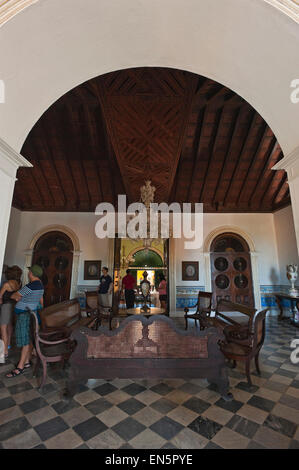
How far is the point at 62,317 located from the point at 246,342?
10.0 ft

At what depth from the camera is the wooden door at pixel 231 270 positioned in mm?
7543

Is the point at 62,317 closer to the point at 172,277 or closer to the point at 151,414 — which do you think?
the point at 151,414

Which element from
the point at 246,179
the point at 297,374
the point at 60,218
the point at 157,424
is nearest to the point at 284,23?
the point at 157,424

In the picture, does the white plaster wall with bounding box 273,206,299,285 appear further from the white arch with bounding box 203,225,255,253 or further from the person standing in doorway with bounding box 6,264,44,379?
the person standing in doorway with bounding box 6,264,44,379

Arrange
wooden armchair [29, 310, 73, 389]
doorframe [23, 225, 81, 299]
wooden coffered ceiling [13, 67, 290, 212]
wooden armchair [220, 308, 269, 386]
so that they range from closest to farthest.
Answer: wooden armchair [29, 310, 73, 389] → wooden armchair [220, 308, 269, 386] → wooden coffered ceiling [13, 67, 290, 212] → doorframe [23, 225, 81, 299]

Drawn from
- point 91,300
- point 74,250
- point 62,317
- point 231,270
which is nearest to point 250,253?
point 231,270

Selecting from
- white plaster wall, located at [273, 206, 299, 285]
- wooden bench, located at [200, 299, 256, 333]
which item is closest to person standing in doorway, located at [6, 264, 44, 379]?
wooden bench, located at [200, 299, 256, 333]

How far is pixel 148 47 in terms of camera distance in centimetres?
206

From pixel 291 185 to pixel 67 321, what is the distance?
3914mm

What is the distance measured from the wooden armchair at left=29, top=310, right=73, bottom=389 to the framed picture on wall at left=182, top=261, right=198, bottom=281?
507 centimetres

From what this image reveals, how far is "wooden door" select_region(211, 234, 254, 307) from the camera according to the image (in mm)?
7543

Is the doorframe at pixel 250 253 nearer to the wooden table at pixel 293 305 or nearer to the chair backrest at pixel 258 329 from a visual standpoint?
the wooden table at pixel 293 305

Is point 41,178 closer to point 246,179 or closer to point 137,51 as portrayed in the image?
point 137,51

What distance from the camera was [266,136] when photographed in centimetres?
574
